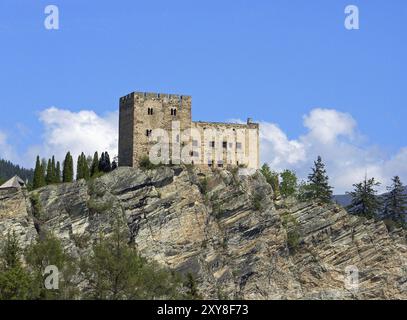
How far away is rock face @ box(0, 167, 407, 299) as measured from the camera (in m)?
106

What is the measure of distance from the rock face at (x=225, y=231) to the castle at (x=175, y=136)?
1684mm

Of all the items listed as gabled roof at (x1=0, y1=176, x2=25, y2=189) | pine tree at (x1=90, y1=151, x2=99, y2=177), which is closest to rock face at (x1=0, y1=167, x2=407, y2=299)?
gabled roof at (x1=0, y1=176, x2=25, y2=189)

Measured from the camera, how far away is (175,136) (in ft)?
363

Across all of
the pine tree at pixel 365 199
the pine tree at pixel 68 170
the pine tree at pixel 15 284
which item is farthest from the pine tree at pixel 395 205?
the pine tree at pixel 15 284

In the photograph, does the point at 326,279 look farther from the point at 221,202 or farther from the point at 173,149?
the point at 173,149

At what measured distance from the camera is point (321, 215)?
118938mm

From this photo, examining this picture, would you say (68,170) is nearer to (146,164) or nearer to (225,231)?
(146,164)

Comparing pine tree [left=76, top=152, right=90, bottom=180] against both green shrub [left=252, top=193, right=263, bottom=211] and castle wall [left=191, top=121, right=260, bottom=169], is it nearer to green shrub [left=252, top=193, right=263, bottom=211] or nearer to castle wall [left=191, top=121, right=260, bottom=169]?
castle wall [left=191, top=121, right=260, bottom=169]

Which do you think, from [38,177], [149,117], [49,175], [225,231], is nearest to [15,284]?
[38,177]

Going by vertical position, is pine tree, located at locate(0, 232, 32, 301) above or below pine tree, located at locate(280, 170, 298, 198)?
below

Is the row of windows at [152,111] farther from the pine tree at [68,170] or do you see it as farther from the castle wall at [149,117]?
the pine tree at [68,170]

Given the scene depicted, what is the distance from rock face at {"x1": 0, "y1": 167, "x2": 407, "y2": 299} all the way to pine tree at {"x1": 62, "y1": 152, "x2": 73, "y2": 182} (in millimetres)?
3369

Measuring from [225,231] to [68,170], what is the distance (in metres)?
19.0
